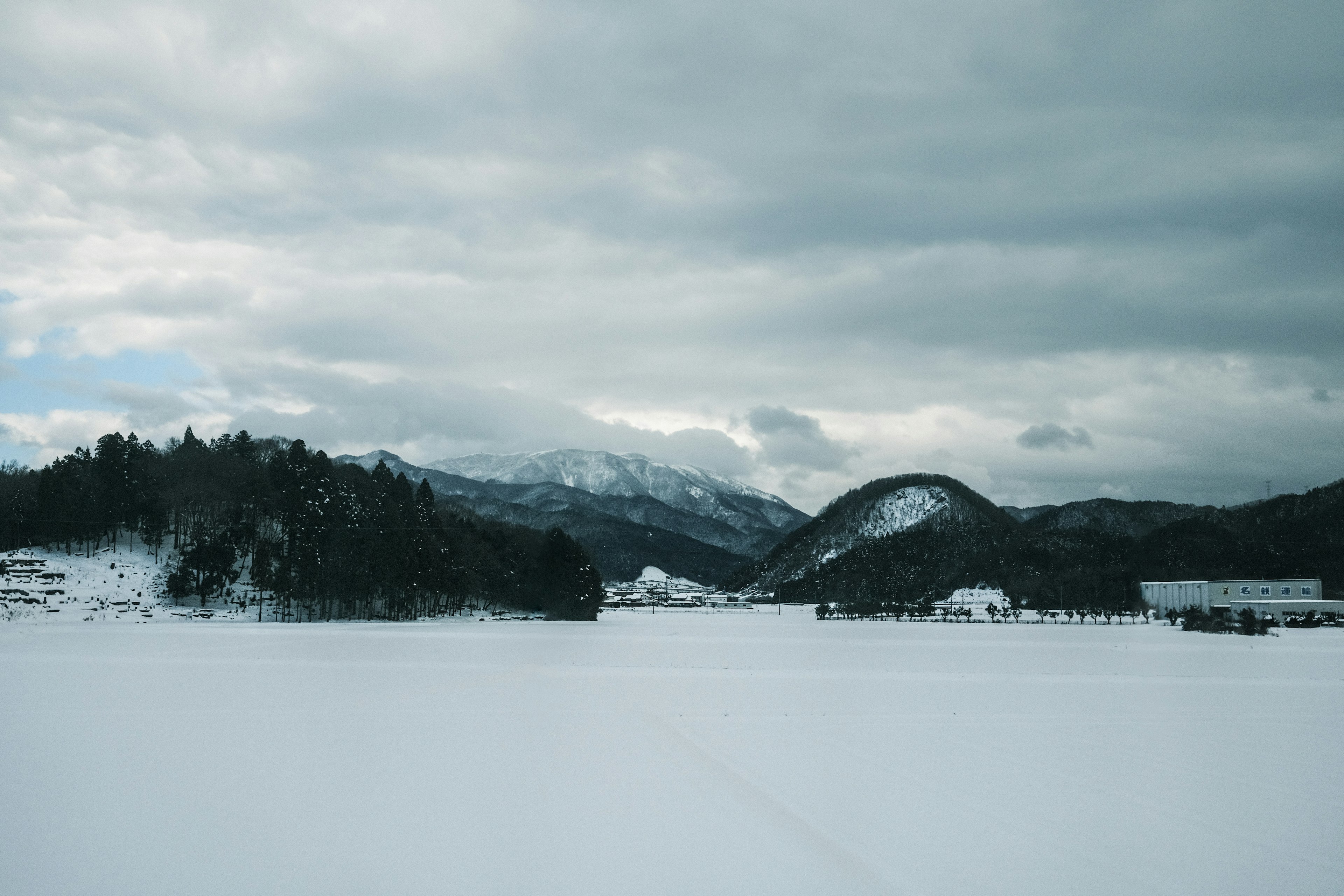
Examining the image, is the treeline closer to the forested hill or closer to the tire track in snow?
the forested hill

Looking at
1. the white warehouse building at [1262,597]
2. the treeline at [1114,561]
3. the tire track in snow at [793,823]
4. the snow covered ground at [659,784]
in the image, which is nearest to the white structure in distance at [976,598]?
the treeline at [1114,561]

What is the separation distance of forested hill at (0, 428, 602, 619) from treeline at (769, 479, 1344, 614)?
56061mm

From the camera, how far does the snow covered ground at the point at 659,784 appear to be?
8.46 m

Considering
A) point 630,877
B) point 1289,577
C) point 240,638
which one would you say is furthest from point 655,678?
point 1289,577

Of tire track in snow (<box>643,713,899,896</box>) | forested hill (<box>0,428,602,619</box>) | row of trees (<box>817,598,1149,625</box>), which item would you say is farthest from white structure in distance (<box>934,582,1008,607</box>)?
tire track in snow (<box>643,713,899,896</box>)

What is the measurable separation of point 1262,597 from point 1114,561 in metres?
61.0

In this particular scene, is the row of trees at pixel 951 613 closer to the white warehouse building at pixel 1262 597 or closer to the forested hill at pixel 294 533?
the white warehouse building at pixel 1262 597

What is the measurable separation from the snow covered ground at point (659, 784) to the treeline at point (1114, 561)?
90359mm

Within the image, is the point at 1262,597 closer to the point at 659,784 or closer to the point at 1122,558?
the point at 1122,558

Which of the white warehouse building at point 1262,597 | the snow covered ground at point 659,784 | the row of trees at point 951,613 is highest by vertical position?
the snow covered ground at point 659,784

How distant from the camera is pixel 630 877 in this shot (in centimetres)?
835

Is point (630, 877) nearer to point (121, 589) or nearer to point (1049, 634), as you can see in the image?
point (1049, 634)

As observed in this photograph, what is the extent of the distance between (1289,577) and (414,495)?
4784 inches

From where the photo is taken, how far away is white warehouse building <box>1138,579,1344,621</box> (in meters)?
97.4
